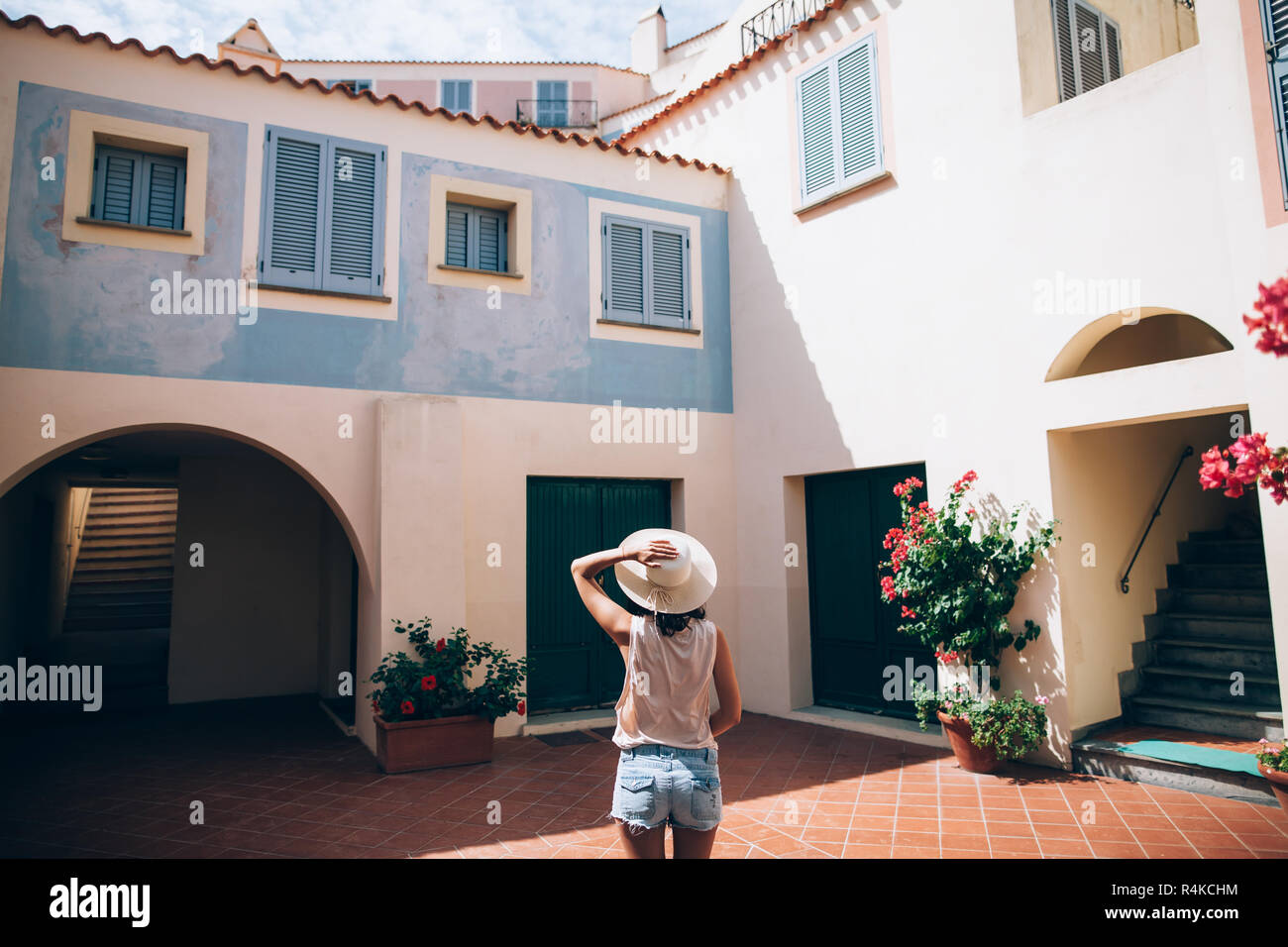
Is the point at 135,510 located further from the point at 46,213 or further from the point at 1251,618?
the point at 1251,618

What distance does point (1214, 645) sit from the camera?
22.7ft

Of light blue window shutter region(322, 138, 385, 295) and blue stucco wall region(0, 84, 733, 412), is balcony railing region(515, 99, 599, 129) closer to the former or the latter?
blue stucco wall region(0, 84, 733, 412)

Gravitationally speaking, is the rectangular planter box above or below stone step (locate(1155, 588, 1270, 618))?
below

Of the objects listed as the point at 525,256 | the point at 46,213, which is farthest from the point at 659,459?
the point at 46,213

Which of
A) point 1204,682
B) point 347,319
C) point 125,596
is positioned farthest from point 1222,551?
point 125,596

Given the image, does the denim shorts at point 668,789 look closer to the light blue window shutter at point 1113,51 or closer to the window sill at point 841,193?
the window sill at point 841,193

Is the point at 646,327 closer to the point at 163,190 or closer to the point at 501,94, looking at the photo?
the point at 163,190

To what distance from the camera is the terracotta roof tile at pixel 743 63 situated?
342 inches

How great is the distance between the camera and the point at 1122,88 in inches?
246

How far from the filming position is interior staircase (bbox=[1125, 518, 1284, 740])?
6461mm

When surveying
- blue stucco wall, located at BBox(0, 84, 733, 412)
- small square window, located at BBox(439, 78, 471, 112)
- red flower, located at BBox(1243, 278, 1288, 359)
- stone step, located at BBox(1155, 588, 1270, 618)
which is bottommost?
stone step, located at BBox(1155, 588, 1270, 618)

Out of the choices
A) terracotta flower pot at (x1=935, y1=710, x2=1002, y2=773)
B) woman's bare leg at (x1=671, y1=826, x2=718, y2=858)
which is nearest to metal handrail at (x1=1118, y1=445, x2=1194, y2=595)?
terracotta flower pot at (x1=935, y1=710, x2=1002, y2=773)

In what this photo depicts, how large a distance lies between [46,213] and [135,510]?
36.0ft

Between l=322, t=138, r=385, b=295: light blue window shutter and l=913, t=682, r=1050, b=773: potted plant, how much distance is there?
647cm
